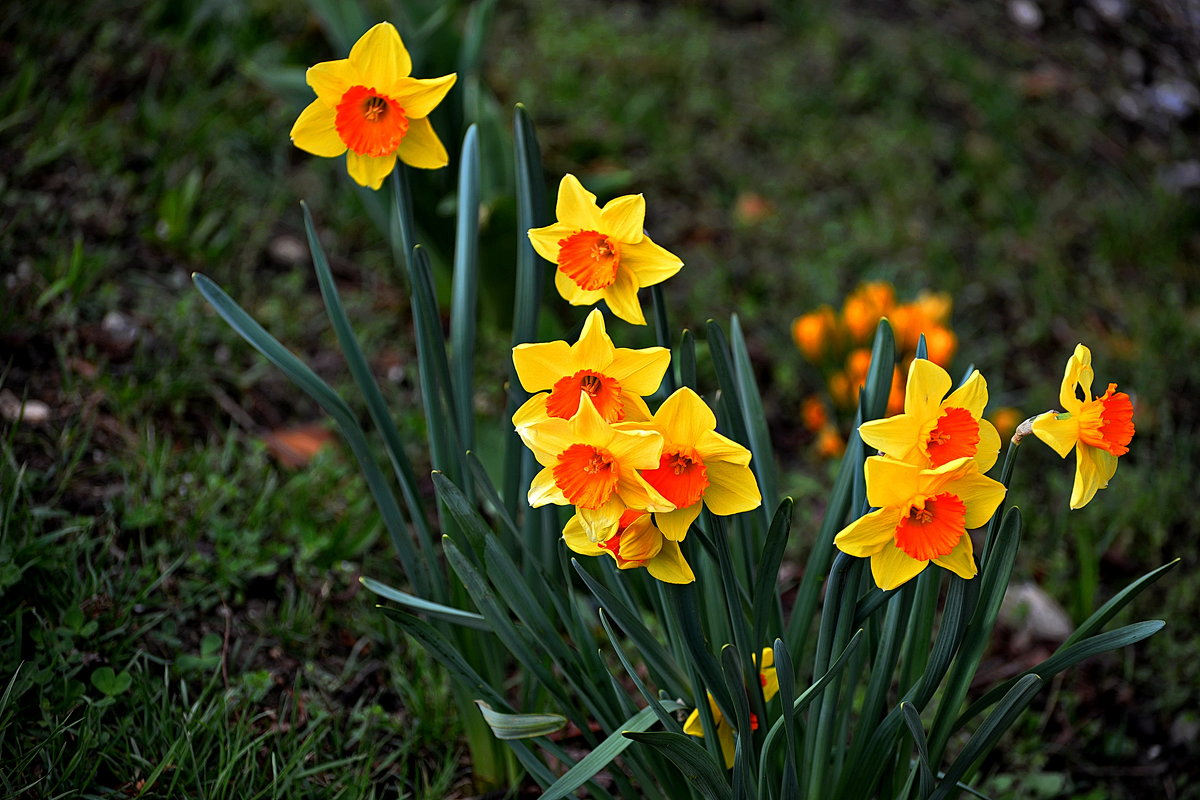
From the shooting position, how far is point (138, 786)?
4.16 ft

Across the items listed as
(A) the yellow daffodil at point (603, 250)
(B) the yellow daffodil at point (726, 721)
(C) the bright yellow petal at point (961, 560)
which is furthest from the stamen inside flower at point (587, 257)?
(B) the yellow daffodil at point (726, 721)

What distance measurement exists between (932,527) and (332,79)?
2.73 feet

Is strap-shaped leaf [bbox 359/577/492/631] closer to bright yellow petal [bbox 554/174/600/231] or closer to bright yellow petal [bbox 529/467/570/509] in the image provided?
bright yellow petal [bbox 529/467/570/509]

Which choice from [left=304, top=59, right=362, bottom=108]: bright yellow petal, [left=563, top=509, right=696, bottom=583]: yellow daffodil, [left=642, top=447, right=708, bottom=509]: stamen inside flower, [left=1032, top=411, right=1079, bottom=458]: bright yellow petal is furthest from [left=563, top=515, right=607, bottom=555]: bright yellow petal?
[left=304, top=59, right=362, bottom=108]: bright yellow petal

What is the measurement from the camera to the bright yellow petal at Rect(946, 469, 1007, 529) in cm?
90

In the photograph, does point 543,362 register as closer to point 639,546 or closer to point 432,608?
point 639,546

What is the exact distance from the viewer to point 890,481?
863mm

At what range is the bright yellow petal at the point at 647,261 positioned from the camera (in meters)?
1.02

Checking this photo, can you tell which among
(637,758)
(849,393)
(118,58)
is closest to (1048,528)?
(849,393)

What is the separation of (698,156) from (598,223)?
2.25 m

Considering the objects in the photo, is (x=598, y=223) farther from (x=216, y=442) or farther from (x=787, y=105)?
(x=787, y=105)

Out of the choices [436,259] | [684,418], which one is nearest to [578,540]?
[684,418]

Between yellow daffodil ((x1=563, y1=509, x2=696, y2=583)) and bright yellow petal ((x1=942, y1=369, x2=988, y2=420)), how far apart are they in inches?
12.5

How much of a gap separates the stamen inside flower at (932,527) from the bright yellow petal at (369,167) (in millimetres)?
730
